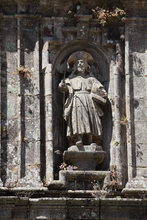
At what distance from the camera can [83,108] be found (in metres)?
21.3

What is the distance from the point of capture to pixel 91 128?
21266mm

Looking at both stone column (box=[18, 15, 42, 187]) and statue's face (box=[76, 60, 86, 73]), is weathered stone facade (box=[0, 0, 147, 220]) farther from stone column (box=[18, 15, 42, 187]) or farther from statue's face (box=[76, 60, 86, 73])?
statue's face (box=[76, 60, 86, 73])

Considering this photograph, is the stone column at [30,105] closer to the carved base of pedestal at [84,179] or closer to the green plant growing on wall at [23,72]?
the green plant growing on wall at [23,72]

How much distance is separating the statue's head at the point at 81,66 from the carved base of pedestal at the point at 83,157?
1.62m

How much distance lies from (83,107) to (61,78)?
3.13ft

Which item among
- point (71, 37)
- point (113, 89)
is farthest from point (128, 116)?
point (71, 37)

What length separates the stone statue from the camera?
21.2 metres

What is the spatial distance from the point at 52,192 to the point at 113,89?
2.51m

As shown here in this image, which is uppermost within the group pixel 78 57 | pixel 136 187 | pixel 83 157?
pixel 78 57

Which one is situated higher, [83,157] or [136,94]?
[136,94]

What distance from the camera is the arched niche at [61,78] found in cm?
2147

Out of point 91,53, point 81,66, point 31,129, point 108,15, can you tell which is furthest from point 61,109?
point 108,15

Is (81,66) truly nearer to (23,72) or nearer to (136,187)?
(23,72)

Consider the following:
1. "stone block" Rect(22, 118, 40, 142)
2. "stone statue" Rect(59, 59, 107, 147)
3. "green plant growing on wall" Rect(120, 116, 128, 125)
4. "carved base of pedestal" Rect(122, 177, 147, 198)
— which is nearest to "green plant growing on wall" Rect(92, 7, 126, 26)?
"stone statue" Rect(59, 59, 107, 147)
